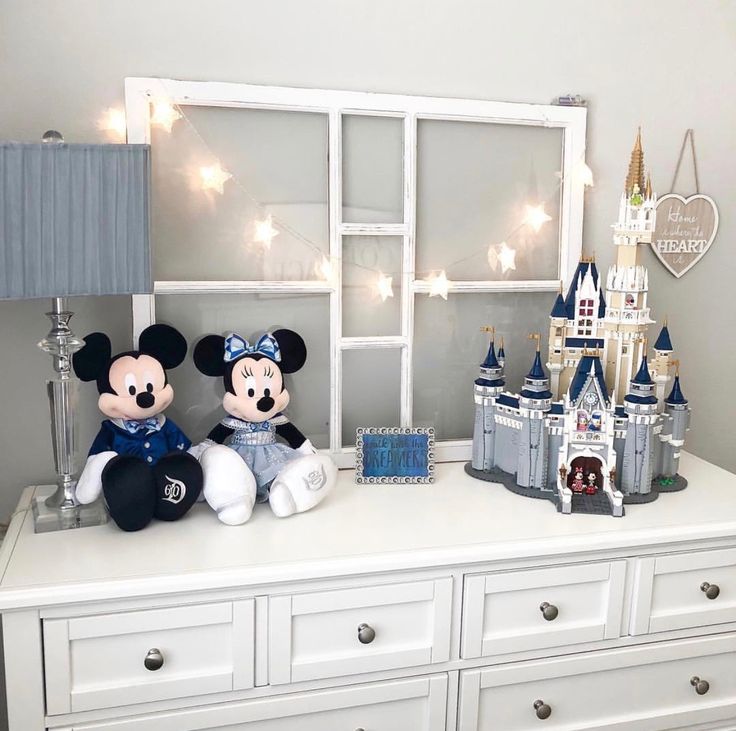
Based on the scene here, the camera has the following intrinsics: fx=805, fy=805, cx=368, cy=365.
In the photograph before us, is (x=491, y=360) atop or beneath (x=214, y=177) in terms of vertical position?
beneath

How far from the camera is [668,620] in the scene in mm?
1631

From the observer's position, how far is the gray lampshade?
1329mm

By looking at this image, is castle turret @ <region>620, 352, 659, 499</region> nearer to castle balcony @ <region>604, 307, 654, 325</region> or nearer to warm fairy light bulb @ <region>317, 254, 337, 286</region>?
castle balcony @ <region>604, 307, 654, 325</region>

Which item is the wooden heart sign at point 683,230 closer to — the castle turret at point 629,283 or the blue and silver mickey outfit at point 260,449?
the castle turret at point 629,283

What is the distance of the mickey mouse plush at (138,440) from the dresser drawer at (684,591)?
909mm

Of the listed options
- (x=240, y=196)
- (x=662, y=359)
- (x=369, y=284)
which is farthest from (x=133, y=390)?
(x=662, y=359)

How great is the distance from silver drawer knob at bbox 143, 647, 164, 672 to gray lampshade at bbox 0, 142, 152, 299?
621mm

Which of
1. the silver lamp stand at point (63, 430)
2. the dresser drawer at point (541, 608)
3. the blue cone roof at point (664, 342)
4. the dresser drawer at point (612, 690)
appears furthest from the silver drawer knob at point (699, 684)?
the silver lamp stand at point (63, 430)

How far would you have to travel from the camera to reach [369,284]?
1875 mm

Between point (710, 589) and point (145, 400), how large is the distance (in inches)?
47.5

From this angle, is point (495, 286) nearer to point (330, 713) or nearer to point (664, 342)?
point (664, 342)

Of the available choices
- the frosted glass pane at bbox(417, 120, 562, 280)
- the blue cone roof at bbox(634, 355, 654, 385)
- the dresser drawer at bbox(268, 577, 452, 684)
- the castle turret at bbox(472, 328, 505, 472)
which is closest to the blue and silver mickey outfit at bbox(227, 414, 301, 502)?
the dresser drawer at bbox(268, 577, 452, 684)

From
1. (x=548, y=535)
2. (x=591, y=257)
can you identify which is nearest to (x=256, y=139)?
(x=591, y=257)

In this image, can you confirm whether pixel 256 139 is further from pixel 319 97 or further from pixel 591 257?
pixel 591 257
